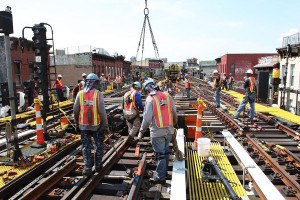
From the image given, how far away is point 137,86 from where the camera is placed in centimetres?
704

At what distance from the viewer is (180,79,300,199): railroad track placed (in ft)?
15.7

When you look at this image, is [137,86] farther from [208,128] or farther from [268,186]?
[268,186]

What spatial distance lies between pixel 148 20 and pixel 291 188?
869 cm

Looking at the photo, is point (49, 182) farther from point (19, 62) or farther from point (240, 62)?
point (240, 62)

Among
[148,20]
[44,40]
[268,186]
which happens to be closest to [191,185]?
[268,186]

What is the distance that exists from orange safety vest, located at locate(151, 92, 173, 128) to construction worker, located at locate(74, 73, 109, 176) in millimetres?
1160

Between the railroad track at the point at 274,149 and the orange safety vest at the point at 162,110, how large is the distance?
84.0 inches

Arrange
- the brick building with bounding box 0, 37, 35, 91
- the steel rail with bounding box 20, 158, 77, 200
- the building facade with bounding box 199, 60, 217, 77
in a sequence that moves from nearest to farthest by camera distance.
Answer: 1. the steel rail with bounding box 20, 158, 77, 200
2. the brick building with bounding box 0, 37, 35, 91
3. the building facade with bounding box 199, 60, 217, 77

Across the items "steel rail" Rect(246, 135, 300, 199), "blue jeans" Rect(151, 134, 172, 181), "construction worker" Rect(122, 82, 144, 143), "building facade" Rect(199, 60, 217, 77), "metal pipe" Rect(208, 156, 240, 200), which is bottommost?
"steel rail" Rect(246, 135, 300, 199)

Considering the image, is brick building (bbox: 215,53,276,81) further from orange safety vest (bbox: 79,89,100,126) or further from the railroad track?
orange safety vest (bbox: 79,89,100,126)

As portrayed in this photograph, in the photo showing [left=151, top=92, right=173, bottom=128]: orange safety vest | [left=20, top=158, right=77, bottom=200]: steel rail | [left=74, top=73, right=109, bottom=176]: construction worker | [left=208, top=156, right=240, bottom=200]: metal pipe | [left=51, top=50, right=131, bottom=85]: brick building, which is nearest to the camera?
[left=208, top=156, right=240, bottom=200]: metal pipe

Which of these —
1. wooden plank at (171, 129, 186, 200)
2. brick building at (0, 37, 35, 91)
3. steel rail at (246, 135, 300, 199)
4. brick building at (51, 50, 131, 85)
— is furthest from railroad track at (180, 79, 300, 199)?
brick building at (51, 50, 131, 85)

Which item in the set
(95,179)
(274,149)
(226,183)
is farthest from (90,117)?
(274,149)

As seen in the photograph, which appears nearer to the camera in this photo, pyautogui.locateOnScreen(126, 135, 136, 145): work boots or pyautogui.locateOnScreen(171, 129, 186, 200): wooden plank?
pyautogui.locateOnScreen(171, 129, 186, 200): wooden plank
